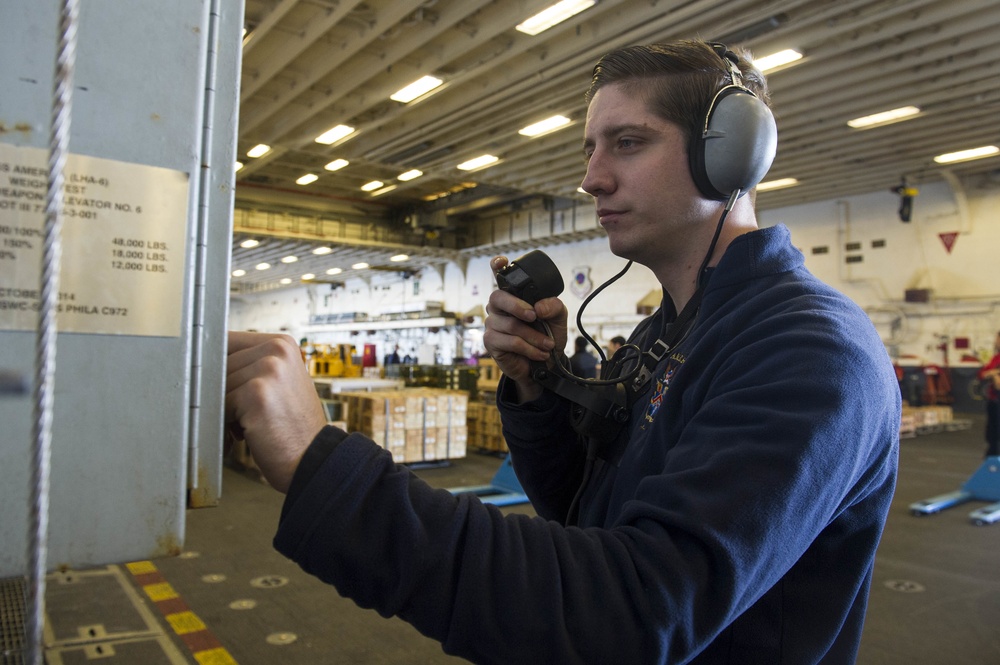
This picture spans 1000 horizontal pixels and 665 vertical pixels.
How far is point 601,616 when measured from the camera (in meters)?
0.80

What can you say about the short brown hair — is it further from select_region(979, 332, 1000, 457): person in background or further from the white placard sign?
select_region(979, 332, 1000, 457): person in background

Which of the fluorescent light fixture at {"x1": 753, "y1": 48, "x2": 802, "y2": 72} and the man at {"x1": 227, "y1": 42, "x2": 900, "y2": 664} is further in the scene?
the fluorescent light fixture at {"x1": 753, "y1": 48, "x2": 802, "y2": 72}

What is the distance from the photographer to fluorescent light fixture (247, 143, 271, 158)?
11.9 metres

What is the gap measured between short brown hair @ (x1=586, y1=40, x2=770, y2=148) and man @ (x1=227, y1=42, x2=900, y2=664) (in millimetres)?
327

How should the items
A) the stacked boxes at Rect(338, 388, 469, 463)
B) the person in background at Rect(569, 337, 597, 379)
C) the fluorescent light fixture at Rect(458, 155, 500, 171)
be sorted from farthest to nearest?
the fluorescent light fixture at Rect(458, 155, 500, 171) → the stacked boxes at Rect(338, 388, 469, 463) → the person in background at Rect(569, 337, 597, 379)

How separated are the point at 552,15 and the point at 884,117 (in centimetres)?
551

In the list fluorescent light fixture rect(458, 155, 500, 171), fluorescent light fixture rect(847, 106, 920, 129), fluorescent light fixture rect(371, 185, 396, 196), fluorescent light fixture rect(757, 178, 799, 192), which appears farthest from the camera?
fluorescent light fixture rect(371, 185, 396, 196)

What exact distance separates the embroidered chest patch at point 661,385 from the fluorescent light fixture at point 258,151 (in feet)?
38.2

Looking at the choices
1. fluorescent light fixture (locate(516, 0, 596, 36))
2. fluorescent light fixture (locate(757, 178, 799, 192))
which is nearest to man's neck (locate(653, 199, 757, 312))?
fluorescent light fixture (locate(516, 0, 596, 36))

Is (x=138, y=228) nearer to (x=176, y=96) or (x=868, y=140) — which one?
(x=176, y=96)

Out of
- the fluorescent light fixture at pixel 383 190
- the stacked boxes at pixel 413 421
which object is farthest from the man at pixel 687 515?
the fluorescent light fixture at pixel 383 190

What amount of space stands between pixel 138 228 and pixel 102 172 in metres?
0.07

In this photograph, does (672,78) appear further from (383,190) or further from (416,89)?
(383,190)

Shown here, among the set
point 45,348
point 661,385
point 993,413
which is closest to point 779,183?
point 993,413
